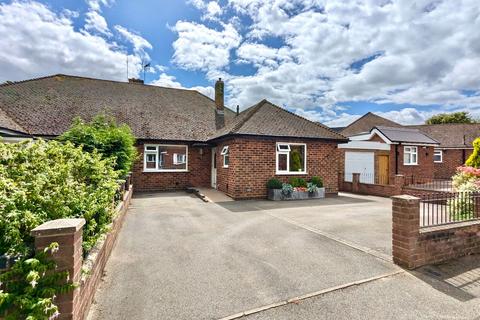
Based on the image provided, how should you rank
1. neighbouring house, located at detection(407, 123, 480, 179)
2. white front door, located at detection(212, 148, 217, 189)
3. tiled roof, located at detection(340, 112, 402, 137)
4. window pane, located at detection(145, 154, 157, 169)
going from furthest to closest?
tiled roof, located at detection(340, 112, 402, 137)
neighbouring house, located at detection(407, 123, 480, 179)
white front door, located at detection(212, 148, 217, 189)
window pane, located at detection(145, 154, 157, 169)

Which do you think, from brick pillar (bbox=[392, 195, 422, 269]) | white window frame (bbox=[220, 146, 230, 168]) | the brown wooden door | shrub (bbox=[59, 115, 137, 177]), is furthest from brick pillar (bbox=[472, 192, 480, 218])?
the brown wooden door

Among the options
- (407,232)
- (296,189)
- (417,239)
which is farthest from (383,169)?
(407,232)

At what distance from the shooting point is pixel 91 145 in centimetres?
770

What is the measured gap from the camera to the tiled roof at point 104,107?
41.4 ft

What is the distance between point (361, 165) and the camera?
16.1 m

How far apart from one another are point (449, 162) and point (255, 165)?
21640 mm

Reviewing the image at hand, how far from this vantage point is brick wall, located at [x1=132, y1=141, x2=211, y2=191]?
13.2m

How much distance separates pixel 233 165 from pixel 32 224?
862cm

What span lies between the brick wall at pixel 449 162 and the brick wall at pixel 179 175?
20934 millimetres

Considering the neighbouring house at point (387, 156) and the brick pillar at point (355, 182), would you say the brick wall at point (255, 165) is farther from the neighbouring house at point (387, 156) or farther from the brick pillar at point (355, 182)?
the neighbouring house at point (387, 156)

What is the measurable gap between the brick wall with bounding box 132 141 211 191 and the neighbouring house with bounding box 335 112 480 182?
8.50 meters

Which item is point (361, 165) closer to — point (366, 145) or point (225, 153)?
point (366, 145)

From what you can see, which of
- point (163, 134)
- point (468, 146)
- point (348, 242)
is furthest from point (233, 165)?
point (468, 146)

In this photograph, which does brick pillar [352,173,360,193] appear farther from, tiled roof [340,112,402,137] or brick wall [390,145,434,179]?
tiled roof [340,112,402,137]
